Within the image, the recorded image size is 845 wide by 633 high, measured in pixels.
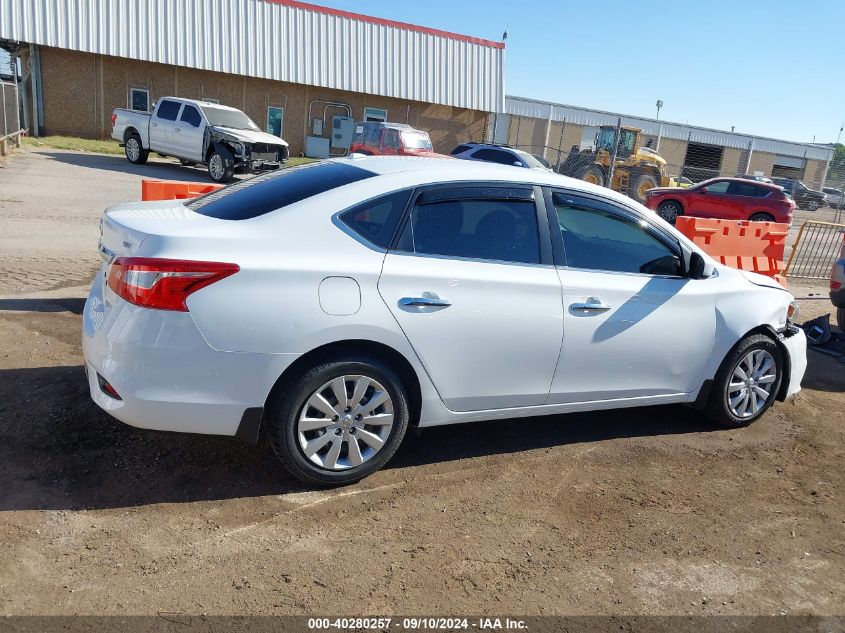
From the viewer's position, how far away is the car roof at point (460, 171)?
13.4ft

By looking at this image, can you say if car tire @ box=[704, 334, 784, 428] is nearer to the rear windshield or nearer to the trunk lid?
the rear windshield

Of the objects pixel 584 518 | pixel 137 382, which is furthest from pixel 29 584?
pixel 584 518

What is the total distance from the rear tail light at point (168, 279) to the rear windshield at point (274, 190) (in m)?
0.53

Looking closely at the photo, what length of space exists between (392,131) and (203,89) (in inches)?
449

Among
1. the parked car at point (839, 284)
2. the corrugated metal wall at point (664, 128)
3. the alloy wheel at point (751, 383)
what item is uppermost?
the corrugated metal wall at point (664, 128)

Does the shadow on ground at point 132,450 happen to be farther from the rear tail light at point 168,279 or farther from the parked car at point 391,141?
the parked car at point 391,141

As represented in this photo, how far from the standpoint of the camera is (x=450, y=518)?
372cm

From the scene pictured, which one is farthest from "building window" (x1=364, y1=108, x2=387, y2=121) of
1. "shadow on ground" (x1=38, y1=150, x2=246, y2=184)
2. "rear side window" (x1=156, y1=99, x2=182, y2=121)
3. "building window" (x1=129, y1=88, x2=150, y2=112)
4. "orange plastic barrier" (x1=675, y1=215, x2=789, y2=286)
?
"orange plastic barrier" (x1=675, y1=215, x2=789, y2=286)

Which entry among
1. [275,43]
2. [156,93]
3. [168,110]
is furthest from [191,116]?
[275,43]

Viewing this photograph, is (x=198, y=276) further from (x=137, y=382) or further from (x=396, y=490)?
(x=396, y=490)

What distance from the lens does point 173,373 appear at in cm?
339

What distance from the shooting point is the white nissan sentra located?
3416 millimetres

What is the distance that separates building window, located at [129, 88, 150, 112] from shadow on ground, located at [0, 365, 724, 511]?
26.5 meters

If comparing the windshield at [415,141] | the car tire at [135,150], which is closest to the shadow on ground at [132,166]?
the car tire at [135,150]
